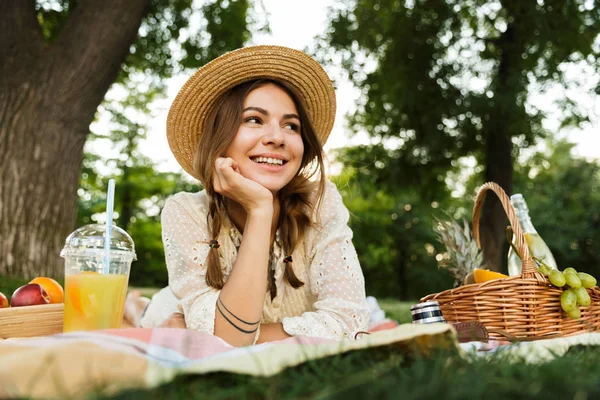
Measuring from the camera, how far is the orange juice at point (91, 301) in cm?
189

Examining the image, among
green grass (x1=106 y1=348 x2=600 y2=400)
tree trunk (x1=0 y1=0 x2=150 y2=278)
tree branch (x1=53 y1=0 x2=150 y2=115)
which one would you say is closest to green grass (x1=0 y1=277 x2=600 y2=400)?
green grass (x1=106 y1=348 x2=600 y2=400)

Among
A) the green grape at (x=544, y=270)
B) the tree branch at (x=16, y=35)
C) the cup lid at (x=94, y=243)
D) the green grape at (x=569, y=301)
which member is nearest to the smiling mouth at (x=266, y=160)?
the cup lid at (x=94, y=243)

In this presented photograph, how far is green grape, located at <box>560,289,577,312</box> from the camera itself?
6.95ft

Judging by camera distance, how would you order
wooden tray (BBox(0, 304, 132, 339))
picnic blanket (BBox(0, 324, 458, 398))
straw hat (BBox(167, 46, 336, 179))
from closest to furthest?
1. picnic blanket (BBox(0, 324, 458, 398))
2. wooden tray (BBox(0, 304, 132, 339))
3. straw hat (BBox(167, 46, 336, 179))

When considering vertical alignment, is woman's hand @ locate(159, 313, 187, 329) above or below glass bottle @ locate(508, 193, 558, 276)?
below

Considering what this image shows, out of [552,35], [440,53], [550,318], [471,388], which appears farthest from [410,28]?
[471,388]

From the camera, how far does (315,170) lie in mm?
2664

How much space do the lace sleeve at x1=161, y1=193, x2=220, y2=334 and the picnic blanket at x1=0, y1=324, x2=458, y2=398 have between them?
82 centimetres

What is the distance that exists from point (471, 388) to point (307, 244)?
5.60ft

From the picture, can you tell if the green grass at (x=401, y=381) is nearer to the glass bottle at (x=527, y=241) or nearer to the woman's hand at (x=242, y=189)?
the woman's hand at (x=242, y=189)

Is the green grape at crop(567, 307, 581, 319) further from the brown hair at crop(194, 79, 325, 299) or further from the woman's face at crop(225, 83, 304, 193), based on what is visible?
the woman's face at crop(225, 83, 304, 193)

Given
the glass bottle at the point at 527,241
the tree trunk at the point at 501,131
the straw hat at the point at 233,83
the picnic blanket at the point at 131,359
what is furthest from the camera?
the tree trunk at the point at 501,131

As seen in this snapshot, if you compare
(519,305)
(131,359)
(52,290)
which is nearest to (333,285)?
(519,305)

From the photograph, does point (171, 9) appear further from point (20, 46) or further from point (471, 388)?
point (471, 388)
